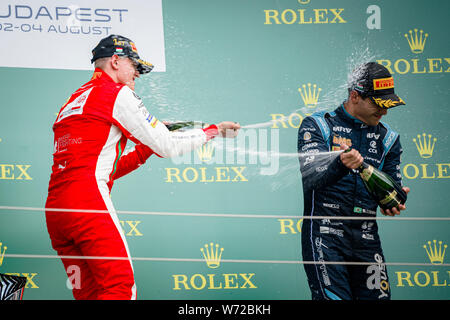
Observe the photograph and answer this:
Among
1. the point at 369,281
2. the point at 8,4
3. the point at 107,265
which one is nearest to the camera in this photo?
the point at 107,265

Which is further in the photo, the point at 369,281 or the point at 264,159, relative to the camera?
the point at 264,159

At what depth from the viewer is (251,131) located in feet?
10.5

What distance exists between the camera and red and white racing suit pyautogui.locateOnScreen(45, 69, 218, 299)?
198 cm

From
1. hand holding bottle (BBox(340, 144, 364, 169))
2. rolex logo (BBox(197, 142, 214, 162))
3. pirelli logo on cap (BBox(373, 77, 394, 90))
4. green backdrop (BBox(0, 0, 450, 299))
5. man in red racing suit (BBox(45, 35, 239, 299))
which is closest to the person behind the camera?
man in red racing suit (BBox(45, 35, 239, 299))

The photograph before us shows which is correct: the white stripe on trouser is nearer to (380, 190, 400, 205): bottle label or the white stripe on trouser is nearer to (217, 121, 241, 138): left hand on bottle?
(217, 121, 241, 138): left hand on bottle

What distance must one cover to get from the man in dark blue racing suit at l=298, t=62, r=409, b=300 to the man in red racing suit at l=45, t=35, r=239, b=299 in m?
0.56

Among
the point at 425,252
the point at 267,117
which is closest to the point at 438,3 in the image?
the point at 267,117

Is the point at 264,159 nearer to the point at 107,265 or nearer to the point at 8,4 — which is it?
the point at 107,265

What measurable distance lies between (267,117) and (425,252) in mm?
1292

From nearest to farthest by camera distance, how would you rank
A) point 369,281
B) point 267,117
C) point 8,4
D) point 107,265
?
point 107,265 → point 369,281 → point 8,4 → point 267,117

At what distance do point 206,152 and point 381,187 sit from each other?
1249mm

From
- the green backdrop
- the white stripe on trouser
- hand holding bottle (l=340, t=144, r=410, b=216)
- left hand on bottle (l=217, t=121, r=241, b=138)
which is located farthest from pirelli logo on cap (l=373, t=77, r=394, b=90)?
the white stripe on trouser

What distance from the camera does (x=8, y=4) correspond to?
299cm

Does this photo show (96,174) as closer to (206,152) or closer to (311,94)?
(206,152)
